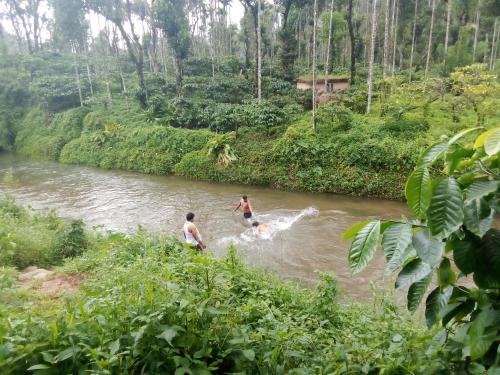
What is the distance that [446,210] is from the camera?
1.35m

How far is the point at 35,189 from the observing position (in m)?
15.8

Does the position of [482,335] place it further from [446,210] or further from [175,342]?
[175,342]

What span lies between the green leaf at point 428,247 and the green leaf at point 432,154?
288 mm

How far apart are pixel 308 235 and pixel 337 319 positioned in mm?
5477

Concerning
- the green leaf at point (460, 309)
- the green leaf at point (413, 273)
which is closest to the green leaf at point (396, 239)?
the green leaf at point (413, 273)

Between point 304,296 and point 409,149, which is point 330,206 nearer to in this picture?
point 409,149

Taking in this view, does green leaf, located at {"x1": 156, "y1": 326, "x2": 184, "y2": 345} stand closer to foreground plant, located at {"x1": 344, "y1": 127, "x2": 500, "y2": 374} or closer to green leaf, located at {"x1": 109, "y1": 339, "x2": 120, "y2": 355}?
green leaf, located at {"x1": 109, "y1": 339, "x2": 120, "y2": 355}

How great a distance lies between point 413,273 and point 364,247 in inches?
11.4

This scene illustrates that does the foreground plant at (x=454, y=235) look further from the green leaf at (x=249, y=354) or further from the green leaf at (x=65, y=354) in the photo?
the green leaf at (x=65, y=354)

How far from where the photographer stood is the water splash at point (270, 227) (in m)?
9.64

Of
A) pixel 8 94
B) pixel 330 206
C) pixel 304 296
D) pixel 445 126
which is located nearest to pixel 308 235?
pixel 330 206

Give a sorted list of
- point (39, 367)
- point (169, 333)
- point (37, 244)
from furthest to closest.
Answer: point (37, 244), point (169, 333), point (39, 367)

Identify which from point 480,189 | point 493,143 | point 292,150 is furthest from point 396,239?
point 292,150

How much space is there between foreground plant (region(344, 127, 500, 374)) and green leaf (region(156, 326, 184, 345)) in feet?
4.37
